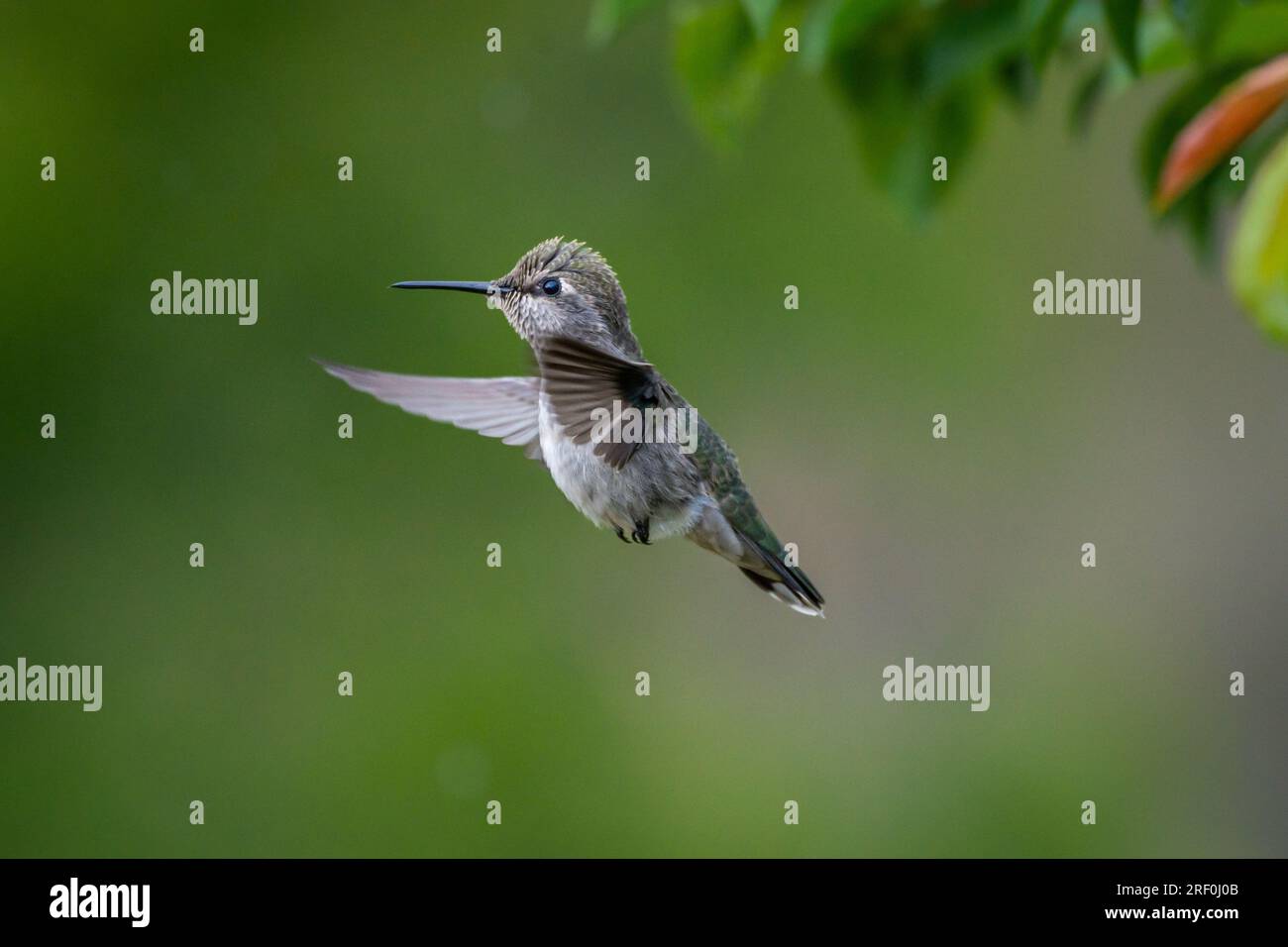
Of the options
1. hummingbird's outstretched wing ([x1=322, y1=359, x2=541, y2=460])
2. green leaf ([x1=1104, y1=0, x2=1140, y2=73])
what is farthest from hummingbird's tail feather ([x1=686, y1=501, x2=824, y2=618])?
green leaf ([x1=1104, y1=0, x2=1140, y2=73])

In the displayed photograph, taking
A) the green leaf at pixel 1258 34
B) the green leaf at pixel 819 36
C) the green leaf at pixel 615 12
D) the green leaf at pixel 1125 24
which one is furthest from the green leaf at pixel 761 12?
the green leaf at pixel 1258 34

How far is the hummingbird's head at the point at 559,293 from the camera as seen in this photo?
1.30 metres

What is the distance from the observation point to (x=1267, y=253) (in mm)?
1069

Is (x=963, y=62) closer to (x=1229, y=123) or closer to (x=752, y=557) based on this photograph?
(x=1229, y=123)

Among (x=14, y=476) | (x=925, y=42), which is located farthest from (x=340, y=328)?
(x=925, y=42)

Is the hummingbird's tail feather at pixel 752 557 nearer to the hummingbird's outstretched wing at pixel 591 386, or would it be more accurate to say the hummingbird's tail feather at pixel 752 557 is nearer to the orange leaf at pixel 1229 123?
the hummingbird's outstretched wing at pixel 591 386

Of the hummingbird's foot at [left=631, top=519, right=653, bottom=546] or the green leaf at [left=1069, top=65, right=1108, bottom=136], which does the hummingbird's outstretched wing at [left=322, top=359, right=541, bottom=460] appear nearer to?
the hummingbird's foot at [left=631, top=519, right=653, bottom=546]

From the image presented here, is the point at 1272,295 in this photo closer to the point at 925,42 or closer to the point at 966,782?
the point at 925,42

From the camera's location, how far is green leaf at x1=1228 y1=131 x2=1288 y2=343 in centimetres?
107

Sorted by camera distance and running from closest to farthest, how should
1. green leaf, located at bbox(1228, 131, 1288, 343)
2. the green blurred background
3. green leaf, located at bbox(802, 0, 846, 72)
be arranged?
green leaf, located at bbox(1228, 131, 1288, 343)
green leaf, located at bbox(802, 0, 846, 72)
the green blurred background

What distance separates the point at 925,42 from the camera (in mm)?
1688

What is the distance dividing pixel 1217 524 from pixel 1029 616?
0.61 meters

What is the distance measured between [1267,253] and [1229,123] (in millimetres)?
168

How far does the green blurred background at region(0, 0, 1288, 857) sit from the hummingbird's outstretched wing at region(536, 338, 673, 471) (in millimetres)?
3036
